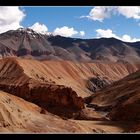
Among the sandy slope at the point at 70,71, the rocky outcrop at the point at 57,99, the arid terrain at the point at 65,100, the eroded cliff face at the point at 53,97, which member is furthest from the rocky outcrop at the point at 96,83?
the rocky outcrop at the point at 57,99

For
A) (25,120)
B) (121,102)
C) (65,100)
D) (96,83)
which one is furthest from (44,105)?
(96,83)

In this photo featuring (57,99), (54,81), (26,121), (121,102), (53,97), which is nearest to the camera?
(26,121)

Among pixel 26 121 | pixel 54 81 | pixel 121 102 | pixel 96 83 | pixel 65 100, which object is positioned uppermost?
pixel 96 83

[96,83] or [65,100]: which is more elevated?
[96,83]

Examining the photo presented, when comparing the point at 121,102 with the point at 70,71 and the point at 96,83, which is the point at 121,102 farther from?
the point at 70,71

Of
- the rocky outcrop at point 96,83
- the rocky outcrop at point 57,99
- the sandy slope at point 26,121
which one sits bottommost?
the sandy slope at point 26,121

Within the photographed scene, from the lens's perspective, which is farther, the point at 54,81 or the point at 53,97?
the point at 54,81

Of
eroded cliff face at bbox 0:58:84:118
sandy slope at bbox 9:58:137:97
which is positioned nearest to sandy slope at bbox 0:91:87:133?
eroded cliff face at bbox 0:58:84:118

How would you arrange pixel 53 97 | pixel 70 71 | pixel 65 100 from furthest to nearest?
pixel 70 71, pixel 53 97, pixel 65 100

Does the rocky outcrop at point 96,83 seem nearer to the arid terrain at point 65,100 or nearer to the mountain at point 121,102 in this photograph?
the arid terrain at point 65,100

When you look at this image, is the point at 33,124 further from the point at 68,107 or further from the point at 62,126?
the point at 68,107

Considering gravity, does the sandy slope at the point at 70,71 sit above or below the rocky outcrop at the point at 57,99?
above
